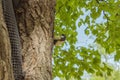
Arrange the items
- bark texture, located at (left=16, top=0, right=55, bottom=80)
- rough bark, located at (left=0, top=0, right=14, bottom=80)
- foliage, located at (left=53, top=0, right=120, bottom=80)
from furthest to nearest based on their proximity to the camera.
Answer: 1. foliage, located at (left=53, top=0, right=120, bottom=80)
2. bark texture, located at (left=16, top=0, right=55, bottom=80)
3. rough bark, located at (left=0, top=0, right=14, bottom=80)

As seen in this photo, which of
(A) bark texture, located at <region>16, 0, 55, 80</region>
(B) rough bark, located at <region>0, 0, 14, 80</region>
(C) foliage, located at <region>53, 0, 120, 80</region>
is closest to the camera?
(B) rough bark, located at <region>0, 0, 14, 80</region>

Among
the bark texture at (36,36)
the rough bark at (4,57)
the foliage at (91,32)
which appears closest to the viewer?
the rough bark at (4,57)

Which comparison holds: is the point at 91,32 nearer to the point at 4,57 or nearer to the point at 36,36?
the point at 36,36

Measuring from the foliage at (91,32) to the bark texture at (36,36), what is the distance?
206 centimetres

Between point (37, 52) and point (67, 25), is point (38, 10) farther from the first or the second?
point (67, 25)

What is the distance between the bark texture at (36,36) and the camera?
1931mm

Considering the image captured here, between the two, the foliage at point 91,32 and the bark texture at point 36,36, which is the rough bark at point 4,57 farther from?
the foliage at point 91,32

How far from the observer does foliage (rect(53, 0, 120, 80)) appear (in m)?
4.42

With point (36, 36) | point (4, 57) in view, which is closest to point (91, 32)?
point (36, 36)

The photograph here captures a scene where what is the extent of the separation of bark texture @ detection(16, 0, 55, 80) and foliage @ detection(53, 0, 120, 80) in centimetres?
206

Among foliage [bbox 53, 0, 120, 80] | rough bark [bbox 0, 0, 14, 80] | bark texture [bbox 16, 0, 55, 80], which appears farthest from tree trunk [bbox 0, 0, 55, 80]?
foliage [bbox 53, 0, 120, 80]

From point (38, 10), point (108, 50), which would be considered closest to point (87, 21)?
point (108, 50)

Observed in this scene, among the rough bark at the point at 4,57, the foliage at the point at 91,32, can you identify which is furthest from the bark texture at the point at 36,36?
the foliage at the point at 91,32

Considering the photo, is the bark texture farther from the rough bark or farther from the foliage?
the foliage
